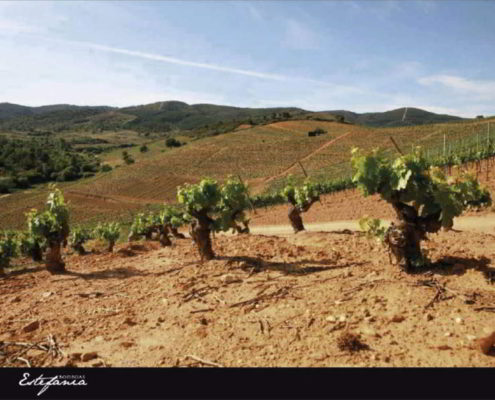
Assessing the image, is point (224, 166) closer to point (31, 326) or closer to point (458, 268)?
point (31, 326)

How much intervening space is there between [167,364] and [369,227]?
15.6ft

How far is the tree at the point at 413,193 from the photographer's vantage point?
6.81 m

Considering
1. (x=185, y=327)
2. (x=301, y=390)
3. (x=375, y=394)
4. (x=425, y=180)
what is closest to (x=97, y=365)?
(x=185, y=327)

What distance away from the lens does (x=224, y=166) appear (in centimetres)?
7094

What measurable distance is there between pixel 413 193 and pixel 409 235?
772 millimetres

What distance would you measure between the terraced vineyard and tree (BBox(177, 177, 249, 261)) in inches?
1533

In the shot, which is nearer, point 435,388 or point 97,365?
point 435,388

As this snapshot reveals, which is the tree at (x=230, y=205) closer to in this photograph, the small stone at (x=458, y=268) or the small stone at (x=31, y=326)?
the small stone at (x=31, y=326)

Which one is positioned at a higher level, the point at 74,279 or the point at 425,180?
the point at 425,180

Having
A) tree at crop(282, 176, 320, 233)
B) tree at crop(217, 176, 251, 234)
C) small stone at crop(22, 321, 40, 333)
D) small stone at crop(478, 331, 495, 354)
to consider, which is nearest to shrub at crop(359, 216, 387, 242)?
small stone at crop(478, 331, 495, 354)

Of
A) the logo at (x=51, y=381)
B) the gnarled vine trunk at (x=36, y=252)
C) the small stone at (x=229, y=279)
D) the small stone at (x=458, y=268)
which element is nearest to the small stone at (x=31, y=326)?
the logo at (x=51, y=381)

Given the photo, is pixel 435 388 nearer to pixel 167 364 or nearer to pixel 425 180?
pixel 167 364

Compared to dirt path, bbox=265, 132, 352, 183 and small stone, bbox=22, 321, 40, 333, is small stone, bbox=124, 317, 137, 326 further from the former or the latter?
dirt path, bbox=265, 132, 352, 183

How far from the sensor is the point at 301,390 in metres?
3.72
